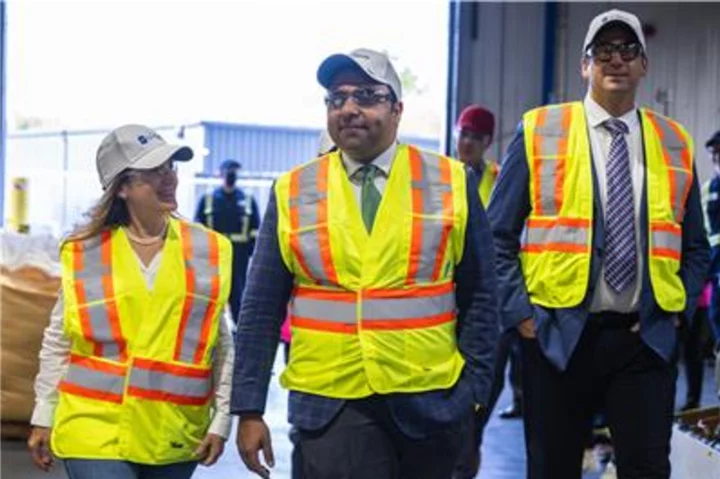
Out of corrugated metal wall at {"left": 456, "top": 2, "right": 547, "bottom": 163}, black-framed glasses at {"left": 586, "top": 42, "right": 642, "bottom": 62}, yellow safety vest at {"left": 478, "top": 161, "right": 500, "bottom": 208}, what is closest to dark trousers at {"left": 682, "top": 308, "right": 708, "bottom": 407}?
yellow safety vest at {"left": 478, "top": 161, "right": 500, "bottom": 208}

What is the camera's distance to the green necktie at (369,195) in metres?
2.49

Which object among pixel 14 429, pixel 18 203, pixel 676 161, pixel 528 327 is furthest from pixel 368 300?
pixel 18 203

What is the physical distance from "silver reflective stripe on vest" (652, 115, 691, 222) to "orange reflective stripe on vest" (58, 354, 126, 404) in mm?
1507

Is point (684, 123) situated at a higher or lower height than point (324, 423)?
higher

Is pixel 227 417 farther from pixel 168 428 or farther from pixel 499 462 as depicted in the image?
pixel 499 462

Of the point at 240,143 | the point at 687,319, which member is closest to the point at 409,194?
the point at 687,319

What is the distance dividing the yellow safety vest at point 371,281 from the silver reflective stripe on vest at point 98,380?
50cm

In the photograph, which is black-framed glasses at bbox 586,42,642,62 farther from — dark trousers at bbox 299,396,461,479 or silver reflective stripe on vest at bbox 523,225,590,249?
dark trousers at bbox 299,396,461,479

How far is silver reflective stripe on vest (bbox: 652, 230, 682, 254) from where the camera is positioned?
299 centimetres

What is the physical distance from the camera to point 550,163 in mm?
3064

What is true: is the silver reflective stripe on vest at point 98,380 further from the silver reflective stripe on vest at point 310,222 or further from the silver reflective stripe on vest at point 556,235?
the silver reflective stripe on vest at point 556,235

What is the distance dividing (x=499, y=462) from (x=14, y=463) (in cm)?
233

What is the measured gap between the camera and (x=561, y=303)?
299 cm

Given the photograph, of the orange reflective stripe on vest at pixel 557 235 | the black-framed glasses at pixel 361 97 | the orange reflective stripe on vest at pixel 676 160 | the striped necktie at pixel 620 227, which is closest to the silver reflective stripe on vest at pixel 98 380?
the black-framed glasses at pixel 361 97
